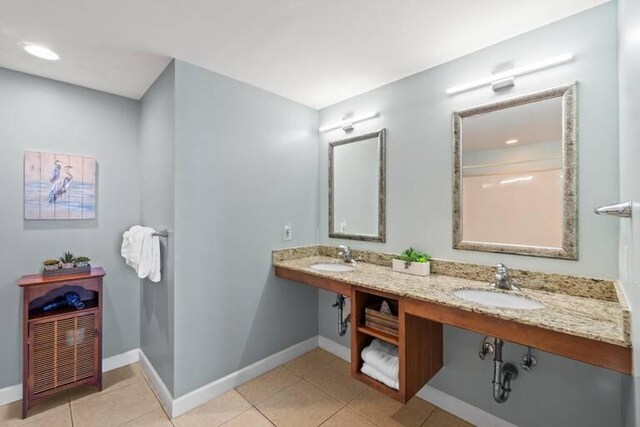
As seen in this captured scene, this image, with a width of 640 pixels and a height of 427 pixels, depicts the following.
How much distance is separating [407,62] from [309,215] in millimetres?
1492

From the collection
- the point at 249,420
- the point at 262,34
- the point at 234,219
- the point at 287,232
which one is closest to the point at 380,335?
the point at 249,420

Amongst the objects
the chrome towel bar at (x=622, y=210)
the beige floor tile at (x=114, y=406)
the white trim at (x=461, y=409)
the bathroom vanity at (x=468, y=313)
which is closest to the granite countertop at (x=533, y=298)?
the bathroom vanity at (x=468, y=313)

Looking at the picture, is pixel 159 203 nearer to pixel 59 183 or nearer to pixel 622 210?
pixel 59 183

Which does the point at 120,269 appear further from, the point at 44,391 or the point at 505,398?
the point at 505,398

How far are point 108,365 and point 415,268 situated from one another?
261 cm

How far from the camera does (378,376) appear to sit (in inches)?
67.6

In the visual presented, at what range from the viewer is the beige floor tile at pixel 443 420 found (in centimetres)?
175

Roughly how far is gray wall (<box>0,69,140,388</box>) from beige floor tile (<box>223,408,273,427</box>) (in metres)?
1.31

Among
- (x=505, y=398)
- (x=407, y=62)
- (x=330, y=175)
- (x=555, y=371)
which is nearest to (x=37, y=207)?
(x=330, y=175)

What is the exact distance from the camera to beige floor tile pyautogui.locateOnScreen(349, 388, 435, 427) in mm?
1786

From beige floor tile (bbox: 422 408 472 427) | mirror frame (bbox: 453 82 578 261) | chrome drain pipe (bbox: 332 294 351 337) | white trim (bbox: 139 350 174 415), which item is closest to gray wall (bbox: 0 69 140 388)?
white trim (bbox: 139 350 174 415)

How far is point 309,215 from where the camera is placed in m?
2.73

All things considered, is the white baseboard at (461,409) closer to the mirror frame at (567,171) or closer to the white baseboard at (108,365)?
the mirror frame at (567,171)

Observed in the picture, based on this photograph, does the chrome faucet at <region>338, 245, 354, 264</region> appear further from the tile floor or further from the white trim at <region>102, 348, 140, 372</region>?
the white trim at <region>102, 348, 140, 372</region>
